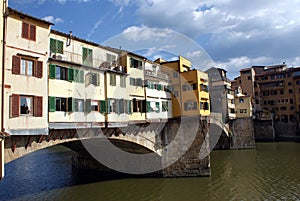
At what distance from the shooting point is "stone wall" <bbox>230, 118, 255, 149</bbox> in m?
55.9

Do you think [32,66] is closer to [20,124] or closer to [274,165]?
[20,124]

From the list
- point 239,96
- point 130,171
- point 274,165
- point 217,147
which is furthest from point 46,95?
point 239,96

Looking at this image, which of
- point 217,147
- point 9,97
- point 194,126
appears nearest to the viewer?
point 9,97

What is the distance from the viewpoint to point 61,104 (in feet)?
63.5

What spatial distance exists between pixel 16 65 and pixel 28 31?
2.73m

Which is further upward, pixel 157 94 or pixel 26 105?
pixel 157 94

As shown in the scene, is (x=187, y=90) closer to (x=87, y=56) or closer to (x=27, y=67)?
(x=87, y=56)

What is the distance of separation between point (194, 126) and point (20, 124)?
2126 centimetres

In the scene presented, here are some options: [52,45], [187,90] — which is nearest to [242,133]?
[187,90]

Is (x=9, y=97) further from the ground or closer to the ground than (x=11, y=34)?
closer to the ground

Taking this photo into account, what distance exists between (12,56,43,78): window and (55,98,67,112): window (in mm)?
2442

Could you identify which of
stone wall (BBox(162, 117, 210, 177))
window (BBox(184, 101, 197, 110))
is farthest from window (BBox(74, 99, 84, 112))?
window (BBox(184, 101, 197, 110))

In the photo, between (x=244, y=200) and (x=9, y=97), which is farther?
(x=244, y=200)

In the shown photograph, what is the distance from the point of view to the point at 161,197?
79.6ft
